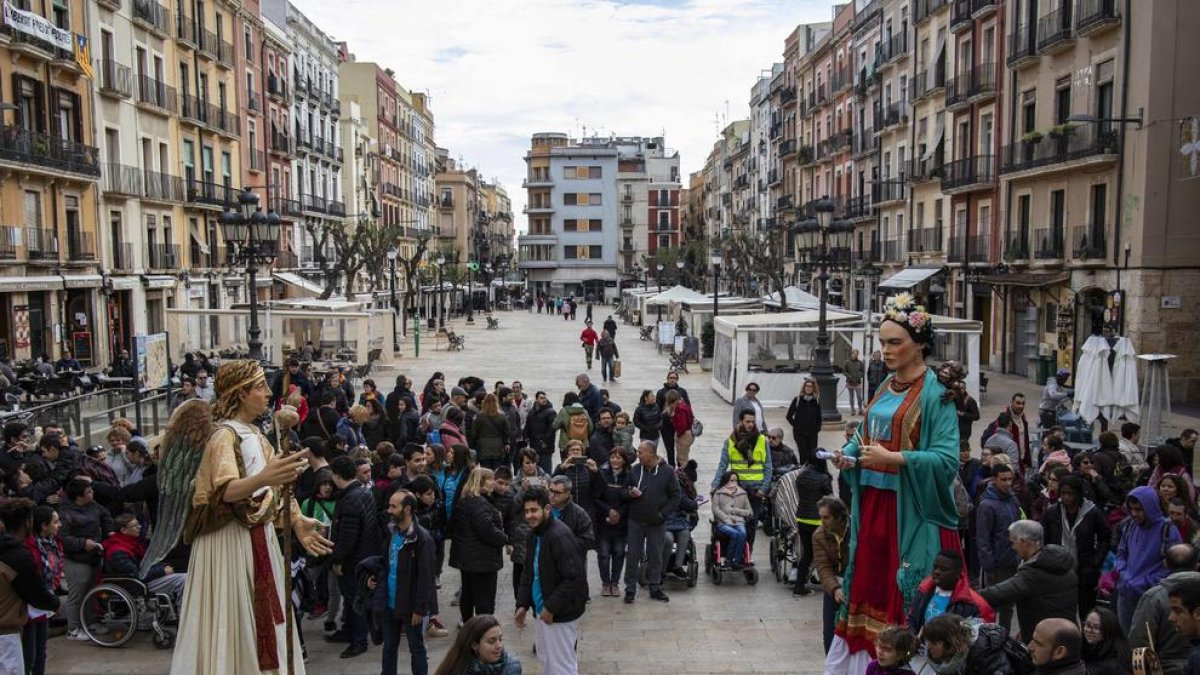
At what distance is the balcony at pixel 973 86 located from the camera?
3033cm

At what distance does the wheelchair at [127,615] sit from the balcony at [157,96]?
27354 millimetres

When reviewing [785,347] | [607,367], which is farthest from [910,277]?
[785,347]

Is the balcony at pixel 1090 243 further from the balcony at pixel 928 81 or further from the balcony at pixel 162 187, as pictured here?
the balcony at pixel 162 187

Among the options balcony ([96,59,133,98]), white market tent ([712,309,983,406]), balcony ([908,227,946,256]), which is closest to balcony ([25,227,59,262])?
balcony ([96,59,133,98])

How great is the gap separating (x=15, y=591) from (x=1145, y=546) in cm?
723

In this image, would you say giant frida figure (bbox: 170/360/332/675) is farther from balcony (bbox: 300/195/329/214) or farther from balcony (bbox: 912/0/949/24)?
balcony (bbox: 300/195/329/214)

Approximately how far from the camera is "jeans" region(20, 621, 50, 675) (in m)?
6.37

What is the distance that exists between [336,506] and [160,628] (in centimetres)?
180

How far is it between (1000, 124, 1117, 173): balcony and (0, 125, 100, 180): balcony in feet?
85.6

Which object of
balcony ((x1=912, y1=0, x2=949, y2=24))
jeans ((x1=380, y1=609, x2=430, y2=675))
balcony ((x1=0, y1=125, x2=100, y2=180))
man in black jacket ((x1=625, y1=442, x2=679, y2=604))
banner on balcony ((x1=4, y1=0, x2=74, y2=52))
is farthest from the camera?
balcony ((x1=912, y1=0, x2=949, y2=24))

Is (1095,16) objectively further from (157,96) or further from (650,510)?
(157,96)

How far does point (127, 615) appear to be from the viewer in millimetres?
7754

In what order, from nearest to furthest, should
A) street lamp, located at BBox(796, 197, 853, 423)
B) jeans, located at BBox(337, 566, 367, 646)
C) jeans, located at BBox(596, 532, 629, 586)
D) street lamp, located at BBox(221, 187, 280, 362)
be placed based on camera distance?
jeans, located at BBox(337, 566, 367, 646) < jeans, located at BBox(596, 532, 629, 586) < street lamp, located at BBox(221, 187, 280, 362) < street lamp, located at BBox(796, 197, 853, 423)

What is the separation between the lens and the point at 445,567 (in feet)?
33.4
